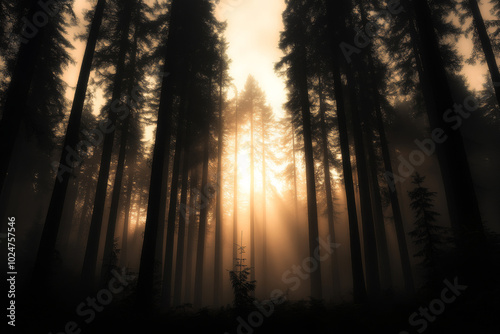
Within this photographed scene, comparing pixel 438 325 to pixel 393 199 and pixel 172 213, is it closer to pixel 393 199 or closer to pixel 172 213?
pixel 393 199

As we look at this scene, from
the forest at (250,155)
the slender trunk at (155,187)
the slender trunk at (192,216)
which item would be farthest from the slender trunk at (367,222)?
the slender trunk at (192,216)

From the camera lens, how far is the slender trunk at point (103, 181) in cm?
1189

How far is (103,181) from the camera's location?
1273 cm

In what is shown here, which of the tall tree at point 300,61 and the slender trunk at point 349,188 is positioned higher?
the tall tree at point 300,61

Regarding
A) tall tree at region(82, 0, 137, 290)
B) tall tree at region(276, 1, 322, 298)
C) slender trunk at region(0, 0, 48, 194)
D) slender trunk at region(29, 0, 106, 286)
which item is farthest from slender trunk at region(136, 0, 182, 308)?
tall tree at region(276, 1, 322, 298)

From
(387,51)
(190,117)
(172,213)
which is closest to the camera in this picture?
(172,213)

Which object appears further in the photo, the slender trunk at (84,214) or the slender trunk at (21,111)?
the slender trunk at (84,214)

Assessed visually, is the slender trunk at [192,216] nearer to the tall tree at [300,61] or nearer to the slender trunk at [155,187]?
the slender trunk at [155,187]

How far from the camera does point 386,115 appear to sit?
15.3m

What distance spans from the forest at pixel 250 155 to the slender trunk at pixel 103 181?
7 centimetres

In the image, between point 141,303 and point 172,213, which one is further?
point 172,213

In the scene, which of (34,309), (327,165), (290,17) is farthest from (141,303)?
(290,17)

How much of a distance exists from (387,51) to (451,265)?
44.3 ft

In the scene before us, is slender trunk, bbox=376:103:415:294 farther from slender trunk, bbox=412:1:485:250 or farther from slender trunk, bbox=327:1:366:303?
slender trunk, bbox=412:1:485:250
